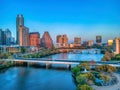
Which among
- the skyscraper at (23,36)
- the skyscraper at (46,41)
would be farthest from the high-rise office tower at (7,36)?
the skyscraper at (46,41)

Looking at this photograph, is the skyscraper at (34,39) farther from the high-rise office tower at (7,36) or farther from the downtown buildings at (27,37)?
the high-rise office tower at (7,36)

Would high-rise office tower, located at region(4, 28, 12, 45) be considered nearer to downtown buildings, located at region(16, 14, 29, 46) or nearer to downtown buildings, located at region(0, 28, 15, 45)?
downtown buildings, located at region(0, 28, 15, 45)

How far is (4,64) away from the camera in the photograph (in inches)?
449

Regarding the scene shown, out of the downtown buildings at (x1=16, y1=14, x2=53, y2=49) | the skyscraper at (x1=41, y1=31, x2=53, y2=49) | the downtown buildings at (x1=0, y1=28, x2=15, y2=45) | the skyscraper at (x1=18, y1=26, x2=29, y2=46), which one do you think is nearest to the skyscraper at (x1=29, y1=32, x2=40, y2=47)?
the downtown buildings at (x1=16, y1=14, x2=53, y2=49)

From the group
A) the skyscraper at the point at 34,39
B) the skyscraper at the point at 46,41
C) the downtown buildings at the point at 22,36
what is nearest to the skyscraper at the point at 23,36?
the downtown buildings at the point at 22,36

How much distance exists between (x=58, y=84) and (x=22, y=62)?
7.07 metres

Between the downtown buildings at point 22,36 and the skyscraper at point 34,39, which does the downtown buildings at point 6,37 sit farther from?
the skyscraper at point 34,39

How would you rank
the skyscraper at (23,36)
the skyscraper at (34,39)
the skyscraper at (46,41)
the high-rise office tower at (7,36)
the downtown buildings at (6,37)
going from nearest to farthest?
the downtown buildings at (6,37) → the high-rise office tower at (7,36) → the skyscraper at (23,36) → the skyscraper at (34,39) → the skyscraper at (46,41)

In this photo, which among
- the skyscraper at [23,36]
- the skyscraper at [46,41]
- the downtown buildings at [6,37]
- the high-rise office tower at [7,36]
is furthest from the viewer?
the skyscraper at [46,41]

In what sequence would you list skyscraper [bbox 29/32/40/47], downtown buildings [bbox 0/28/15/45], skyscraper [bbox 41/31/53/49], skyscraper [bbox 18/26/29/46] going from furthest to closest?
1. skyscraper [bbox 41/31/53/49]
2. skyscraper [bbox 29/32/40/47]
3. skyscraper [bbox 18/26/29/46]
4. downtown buildings [bbox 0/28/15/45]

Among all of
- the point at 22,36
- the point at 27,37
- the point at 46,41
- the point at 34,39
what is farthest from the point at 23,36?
the point at 46,41

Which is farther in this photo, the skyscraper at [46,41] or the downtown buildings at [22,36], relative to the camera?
the skyscraper at [46,41]

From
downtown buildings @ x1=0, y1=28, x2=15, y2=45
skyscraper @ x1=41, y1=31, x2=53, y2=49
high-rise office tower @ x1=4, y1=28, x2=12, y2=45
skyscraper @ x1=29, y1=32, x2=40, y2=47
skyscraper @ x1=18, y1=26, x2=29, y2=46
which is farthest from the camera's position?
skyscraper @ x1=41, y1=31, x2=53, y2=49

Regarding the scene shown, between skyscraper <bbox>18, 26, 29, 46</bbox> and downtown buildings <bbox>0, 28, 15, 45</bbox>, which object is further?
skyscraper <bbox>18, 26, 29, 46</bbox>
